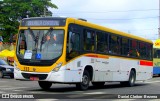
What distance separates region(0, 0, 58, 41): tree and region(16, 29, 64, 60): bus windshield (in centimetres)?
5597

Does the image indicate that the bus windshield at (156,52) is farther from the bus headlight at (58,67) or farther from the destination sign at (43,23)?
the bus headlight at (58,67)

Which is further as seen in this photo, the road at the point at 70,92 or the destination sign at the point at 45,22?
the destination sign at the point at 45,22

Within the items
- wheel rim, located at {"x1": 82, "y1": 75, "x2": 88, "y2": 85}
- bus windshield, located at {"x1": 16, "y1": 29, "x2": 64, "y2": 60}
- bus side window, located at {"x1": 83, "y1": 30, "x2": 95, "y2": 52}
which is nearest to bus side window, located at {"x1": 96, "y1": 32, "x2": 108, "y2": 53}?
bus side window, located at {"x1": 83, "y1": 30, "x2": 95, "y2": 52}

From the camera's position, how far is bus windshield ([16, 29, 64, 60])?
57.5ft

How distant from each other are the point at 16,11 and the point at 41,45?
59.6 metres

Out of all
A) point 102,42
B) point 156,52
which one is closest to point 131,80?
point 102,42

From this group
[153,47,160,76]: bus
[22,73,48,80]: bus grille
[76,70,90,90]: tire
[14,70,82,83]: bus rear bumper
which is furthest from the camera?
[153,47,160,76]: bus

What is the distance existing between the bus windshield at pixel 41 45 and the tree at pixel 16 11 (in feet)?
184

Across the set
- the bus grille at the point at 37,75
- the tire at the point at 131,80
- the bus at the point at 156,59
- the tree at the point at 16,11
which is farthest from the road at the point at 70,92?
the tree at the point at 16,11

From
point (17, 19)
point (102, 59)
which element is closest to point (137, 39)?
point (102, 59)

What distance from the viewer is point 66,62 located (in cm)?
1755

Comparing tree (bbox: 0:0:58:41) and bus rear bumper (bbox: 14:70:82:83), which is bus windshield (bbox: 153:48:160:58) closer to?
bus rear bumper (bbox: 14:70:82:83)

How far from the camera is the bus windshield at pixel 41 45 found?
690 inches

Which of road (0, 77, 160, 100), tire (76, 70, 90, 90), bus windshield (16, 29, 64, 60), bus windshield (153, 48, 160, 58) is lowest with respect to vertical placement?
road (0, 77, 160, 100)
